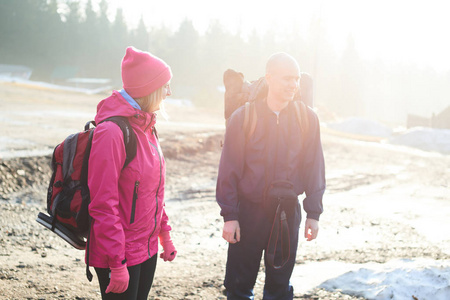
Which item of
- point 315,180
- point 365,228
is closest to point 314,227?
point 315,180

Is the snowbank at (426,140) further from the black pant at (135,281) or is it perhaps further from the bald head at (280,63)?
the black pant at (135,281)

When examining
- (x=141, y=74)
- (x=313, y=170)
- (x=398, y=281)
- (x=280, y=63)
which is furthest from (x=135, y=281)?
(x=398, y=281)

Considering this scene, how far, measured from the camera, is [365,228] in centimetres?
702

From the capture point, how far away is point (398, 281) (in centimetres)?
393

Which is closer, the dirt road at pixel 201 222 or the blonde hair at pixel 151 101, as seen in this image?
the blonde hair at pixel 151 101

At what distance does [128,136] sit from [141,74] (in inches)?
Answer: 15.4

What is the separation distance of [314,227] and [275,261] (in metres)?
0.34

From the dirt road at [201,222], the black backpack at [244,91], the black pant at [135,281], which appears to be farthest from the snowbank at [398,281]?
the black pant at [135,281]

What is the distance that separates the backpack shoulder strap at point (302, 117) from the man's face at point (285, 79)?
0.13 metres

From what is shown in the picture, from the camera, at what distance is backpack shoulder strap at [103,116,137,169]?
2225 millimetres

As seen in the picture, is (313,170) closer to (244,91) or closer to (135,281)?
(244,91)

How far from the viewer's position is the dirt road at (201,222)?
431 centimetres

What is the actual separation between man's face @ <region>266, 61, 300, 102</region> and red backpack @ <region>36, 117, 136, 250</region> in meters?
0.97

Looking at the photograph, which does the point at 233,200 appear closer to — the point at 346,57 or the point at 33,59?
the point at 33,59
